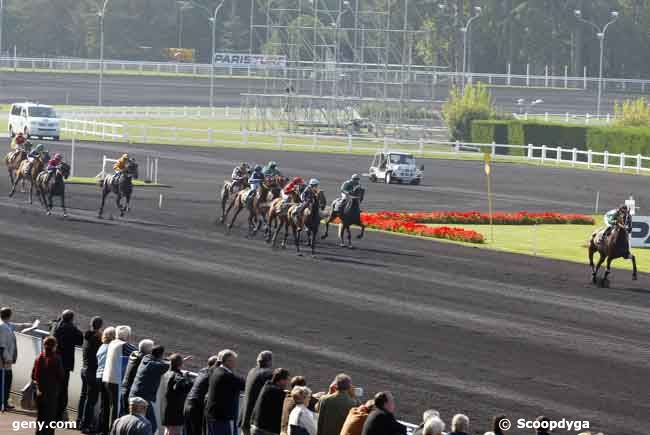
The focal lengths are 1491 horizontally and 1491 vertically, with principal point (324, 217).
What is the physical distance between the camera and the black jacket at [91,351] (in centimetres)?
1686

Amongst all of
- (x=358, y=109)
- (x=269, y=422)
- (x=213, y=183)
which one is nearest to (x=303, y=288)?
(x=269, y=422)

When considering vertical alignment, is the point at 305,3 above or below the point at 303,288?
above

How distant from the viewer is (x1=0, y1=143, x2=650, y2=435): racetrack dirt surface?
798 inches

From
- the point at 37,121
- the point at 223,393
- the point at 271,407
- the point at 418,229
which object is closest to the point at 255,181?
the point at 418,229

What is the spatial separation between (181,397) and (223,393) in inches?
24.0

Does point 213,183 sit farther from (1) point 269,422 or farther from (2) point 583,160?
(1) point 269,422

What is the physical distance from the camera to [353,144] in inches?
3095

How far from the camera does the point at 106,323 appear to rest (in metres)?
24.1

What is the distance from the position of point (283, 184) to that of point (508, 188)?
67.8 ft

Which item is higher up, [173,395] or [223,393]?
[223,393]

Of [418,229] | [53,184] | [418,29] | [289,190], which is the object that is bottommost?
[418,229]

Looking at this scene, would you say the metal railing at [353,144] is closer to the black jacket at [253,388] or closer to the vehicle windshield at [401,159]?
the vehicle windshield at [401,159]

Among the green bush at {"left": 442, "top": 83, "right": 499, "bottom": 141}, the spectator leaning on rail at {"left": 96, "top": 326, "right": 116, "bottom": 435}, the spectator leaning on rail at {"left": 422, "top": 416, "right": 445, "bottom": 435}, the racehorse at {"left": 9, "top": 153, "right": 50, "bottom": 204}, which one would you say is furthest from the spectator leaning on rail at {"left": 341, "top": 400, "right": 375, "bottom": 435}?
the green bush at {"left": 442, "top": 83, "right": 499, "bottom": 141}

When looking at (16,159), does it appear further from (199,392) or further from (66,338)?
(199,392)
